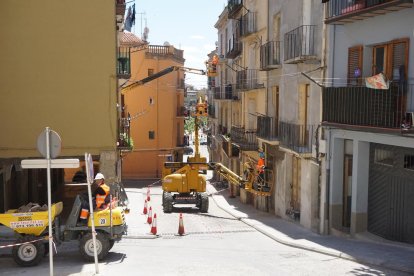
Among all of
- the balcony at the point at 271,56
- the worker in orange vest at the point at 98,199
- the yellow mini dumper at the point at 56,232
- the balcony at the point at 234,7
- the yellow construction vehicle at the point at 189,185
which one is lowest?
Result: the yellow construction vehicle at the point at 189,185

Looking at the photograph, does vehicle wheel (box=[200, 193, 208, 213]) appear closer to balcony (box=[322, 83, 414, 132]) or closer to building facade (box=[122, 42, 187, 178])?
balcony (box=[322, 83, 414, 132])

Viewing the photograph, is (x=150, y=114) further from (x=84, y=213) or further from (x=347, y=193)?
(x=84, y=213)

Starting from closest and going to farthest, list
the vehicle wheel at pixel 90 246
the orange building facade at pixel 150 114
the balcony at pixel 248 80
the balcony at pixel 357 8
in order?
the vehicle wheel at pixel 90 246
the balcony at pixel 357 8
the balcony at pixel 248 80
the orange building facade at pixel 150 114

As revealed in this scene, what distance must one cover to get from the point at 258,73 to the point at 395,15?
14818 mm

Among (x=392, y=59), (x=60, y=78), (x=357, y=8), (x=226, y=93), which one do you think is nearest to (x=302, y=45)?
(x=357, y=8)

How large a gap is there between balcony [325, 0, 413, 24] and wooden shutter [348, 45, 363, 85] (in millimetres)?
945

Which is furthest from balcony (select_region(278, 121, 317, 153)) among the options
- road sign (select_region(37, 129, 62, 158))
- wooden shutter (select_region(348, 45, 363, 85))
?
road sign (select_region(37, 129, 62, 158))

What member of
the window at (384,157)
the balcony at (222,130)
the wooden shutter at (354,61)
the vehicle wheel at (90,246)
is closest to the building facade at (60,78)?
the vehicle wheel at (90,246)

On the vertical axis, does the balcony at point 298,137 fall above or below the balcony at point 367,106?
below

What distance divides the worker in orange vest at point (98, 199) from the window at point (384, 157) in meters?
8.52

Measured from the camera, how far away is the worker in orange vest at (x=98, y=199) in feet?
41.8

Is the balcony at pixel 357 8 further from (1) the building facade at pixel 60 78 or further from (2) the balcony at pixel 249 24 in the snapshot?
(2) the balcony at pixel 249 24

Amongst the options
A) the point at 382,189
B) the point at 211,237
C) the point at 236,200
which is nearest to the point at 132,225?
the point at 211,237

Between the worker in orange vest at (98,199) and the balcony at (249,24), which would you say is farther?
the balcony at (249,24)
